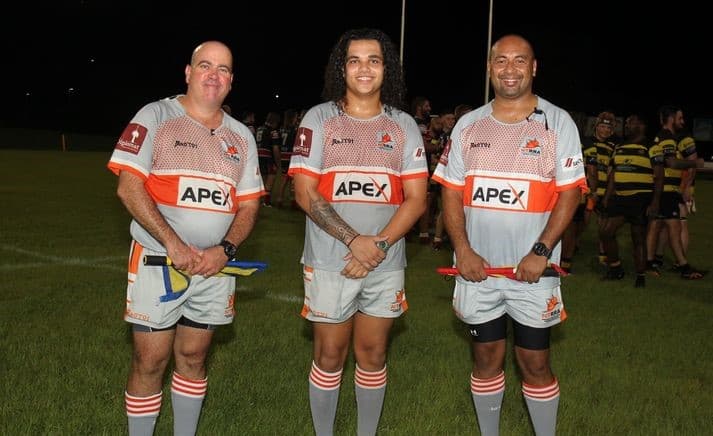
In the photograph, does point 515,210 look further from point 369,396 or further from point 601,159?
point 601,159

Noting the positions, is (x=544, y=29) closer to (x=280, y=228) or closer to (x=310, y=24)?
(x=310, y=24)

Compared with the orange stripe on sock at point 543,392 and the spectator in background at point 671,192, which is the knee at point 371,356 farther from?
the spectator in background at point 671,192

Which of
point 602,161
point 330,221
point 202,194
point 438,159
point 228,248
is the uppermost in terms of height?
point 202,194

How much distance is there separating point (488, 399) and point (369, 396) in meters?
0.65

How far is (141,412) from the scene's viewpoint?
3.82 m

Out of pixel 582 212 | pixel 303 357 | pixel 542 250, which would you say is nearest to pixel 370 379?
pixel 542 250

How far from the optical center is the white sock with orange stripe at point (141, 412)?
3820mm

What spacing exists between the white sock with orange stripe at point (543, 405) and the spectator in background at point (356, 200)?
823 millimetres

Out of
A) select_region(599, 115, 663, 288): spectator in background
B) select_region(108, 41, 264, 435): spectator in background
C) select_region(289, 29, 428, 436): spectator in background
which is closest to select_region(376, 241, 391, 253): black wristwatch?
select_region(289, 29, 428, 436): spectator in background

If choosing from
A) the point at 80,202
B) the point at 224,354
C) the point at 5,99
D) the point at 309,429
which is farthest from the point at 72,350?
the point at 5,99

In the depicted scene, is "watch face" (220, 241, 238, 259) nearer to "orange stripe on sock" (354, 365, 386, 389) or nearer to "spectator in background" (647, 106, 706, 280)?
"orange stripe on sock" (354, 365, 386, 389)

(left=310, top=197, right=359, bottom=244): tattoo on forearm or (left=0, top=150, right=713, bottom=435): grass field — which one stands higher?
(left=310, top=197, right=359, bottom=244): tattoo on forearm

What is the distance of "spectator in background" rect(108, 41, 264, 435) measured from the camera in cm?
369

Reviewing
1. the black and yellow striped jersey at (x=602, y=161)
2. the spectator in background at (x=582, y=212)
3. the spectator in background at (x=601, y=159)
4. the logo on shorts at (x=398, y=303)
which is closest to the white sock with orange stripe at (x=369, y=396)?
the logo on shorts at (x=398, y=303)
